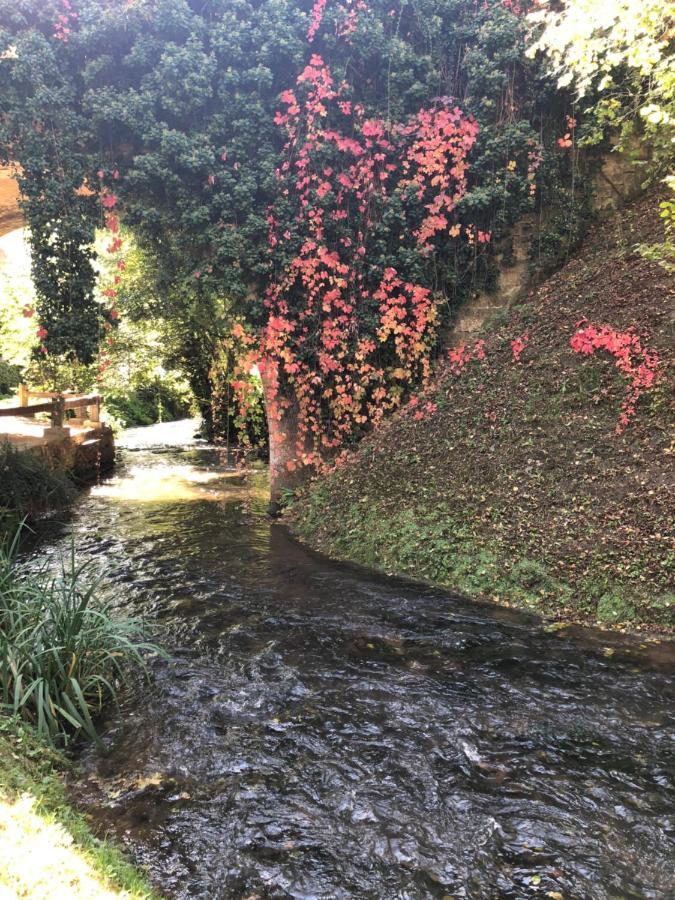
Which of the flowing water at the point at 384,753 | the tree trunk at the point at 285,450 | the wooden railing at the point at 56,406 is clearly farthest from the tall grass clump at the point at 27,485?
the flowing water at the point at 384,753

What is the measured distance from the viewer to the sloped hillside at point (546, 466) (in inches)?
210

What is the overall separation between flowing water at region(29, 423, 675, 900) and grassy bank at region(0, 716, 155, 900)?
0.20 meters

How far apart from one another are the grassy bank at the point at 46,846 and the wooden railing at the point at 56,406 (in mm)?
7864

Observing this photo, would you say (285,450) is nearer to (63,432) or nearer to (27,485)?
(27,485)

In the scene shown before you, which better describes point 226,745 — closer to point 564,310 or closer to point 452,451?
point 452,451

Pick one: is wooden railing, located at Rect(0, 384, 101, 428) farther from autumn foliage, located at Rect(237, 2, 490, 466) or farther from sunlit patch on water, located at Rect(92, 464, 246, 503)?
autumn foliage, located at Rect(237, 2, 490, 466)

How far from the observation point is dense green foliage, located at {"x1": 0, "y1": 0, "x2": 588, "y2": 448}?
7465 mm

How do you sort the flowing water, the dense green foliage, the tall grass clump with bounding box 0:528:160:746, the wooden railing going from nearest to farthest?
the flowing water
the tall grass clump with bounding box 0:528:160:746
the dense green foliage
the wooden railing

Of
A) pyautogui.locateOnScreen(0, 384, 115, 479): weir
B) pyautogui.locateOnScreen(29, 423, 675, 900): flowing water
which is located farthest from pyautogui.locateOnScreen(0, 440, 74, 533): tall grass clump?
pyautogui.locateOnScreen(29, 423, 675, 900): flowing water

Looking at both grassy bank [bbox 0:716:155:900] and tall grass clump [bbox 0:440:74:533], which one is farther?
tall grass clump [bbox 0:440:74:533]

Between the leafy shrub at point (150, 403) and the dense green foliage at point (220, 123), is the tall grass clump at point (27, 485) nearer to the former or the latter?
the dense green foliage at point (220, 123)

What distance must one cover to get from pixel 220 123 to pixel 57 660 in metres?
7.08

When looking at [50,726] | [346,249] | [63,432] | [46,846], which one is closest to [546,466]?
[346,249]

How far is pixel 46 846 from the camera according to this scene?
7.48ft
